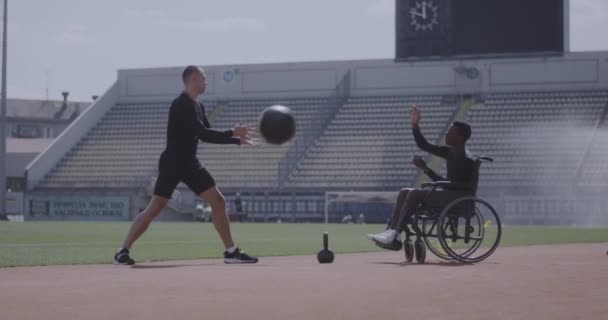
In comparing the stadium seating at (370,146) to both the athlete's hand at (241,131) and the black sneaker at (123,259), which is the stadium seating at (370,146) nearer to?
the athlete's hand at (241,131)

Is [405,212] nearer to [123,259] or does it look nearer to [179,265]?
[179,265]

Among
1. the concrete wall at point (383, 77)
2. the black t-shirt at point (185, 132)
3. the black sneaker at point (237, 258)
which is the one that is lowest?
the black sneaker at point (237, 258)

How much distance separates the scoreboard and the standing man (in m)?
34.0

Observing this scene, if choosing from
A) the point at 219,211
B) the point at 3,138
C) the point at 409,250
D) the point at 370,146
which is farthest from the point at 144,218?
the point at 370,146

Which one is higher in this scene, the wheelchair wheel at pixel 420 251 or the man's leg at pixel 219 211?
the man's leg at pixel 219 211

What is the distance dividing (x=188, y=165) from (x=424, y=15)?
35.2m

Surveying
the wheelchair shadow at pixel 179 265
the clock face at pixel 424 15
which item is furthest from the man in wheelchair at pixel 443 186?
the clock face at pixel 424 15

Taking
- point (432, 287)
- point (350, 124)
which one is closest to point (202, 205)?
point (350, 124)

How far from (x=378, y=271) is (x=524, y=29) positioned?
36224mm

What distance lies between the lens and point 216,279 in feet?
28.3

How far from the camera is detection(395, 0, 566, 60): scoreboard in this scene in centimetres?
4362

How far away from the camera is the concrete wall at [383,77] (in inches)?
1903

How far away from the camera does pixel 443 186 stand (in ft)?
36.9

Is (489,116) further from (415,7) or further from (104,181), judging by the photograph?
(104,181)
